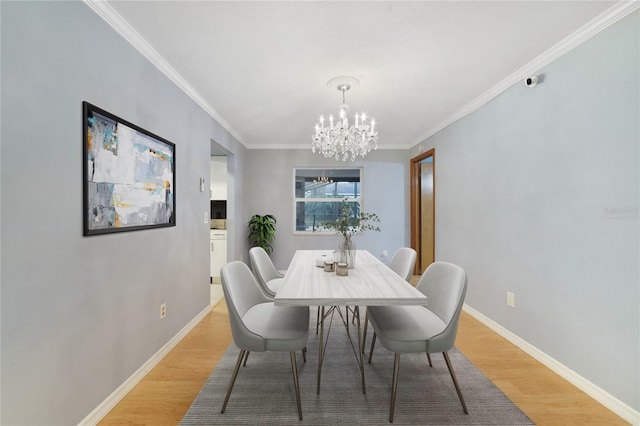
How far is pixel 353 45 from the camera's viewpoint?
77.5 inches

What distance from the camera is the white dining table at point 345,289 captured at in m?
1.41

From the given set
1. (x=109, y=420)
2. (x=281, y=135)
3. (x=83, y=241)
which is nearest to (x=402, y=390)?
(x=109, y=420)

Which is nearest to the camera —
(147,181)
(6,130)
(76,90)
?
(6,130)

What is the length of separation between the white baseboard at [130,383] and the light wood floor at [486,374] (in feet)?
0.11

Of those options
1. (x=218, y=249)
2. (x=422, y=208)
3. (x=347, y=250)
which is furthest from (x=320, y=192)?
(x=347, y=250)

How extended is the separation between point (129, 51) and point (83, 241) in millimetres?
1297

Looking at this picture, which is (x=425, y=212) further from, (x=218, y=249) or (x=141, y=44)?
(x=141, y=44)

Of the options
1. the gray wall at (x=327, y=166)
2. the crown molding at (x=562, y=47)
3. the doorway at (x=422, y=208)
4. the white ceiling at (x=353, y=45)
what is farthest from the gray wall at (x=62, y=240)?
the doorway at (x=422, y=208)

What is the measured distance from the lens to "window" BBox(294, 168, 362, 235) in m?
5.23

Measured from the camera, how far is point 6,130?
112cm

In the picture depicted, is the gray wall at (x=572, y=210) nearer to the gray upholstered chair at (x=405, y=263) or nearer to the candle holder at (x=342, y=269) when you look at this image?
the gray upholstered chair at (x=405, y=263)

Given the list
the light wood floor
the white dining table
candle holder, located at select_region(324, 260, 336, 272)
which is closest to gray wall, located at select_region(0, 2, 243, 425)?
the light wood floor

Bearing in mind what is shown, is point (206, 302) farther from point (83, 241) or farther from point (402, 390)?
point (402, 390)

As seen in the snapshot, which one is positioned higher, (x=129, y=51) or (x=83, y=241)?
(x=129, y=51)
